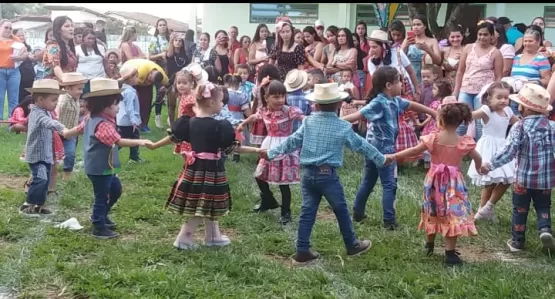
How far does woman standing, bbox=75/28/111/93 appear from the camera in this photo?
394 inches

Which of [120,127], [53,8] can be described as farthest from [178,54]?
[53,8]

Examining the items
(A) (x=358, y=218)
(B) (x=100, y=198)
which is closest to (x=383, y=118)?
(A) (x=358, y=218)

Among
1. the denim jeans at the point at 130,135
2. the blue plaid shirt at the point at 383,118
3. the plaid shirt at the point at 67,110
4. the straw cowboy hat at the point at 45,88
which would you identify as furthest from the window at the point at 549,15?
the straw cowboy hat at the point at 45,88

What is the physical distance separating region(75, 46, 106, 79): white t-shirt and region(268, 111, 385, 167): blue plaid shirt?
18.6ft

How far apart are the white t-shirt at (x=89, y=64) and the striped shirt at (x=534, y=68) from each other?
5.89 meters

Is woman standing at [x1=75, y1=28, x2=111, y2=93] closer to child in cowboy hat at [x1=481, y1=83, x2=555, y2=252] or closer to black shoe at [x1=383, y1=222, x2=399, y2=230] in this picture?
black shoe at [x1=383, y1=222, x2=399, y2=230]

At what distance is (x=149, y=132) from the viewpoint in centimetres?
1180

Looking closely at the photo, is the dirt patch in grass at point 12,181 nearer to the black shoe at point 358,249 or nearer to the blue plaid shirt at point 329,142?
the blue plaid shirt at point 329,142

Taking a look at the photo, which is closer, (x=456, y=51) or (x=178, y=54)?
(x=456, y=51)

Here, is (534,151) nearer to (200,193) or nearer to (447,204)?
(447,204)

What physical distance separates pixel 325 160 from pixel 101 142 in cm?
192

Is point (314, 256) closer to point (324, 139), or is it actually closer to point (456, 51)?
point (324, 139)

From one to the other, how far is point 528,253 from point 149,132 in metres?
7.74

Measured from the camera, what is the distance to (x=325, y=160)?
16.9ft
